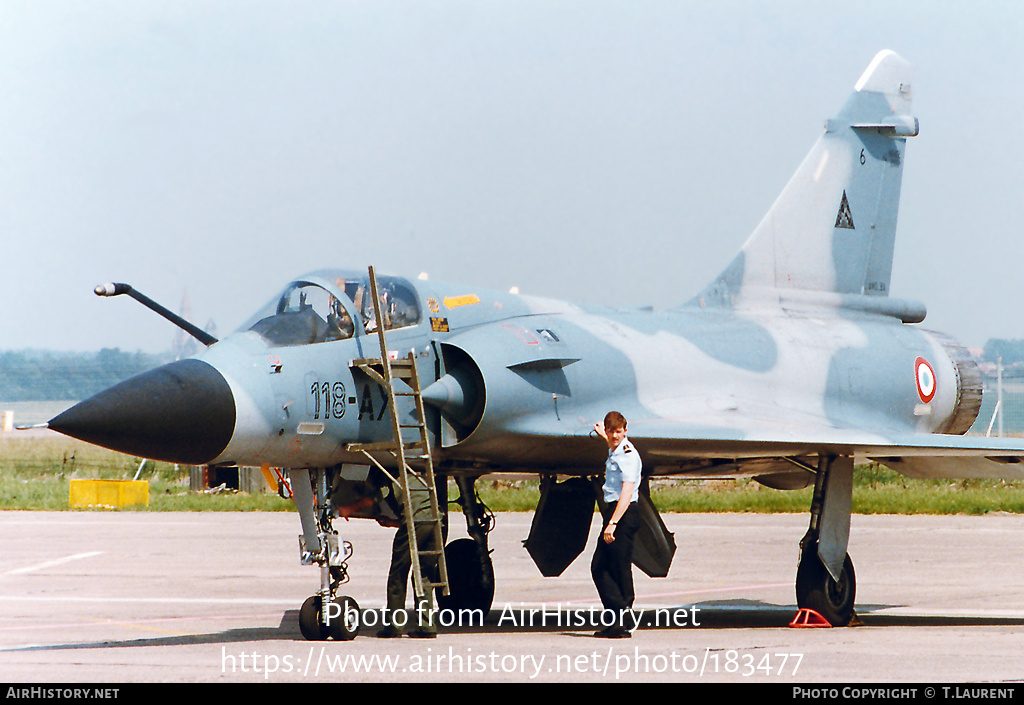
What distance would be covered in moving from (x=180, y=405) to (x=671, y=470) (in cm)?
501

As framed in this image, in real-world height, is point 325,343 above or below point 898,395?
above

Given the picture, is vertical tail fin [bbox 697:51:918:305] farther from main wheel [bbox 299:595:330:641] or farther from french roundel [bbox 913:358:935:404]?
main wheel [bbox 299:595:330:641]

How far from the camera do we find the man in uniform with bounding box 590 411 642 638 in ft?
30.7

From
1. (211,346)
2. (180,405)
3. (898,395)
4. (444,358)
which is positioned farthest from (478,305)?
(898,395)

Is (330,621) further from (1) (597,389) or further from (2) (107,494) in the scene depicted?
(2) (107,494)

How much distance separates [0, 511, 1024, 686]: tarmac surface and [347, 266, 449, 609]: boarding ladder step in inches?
20.0

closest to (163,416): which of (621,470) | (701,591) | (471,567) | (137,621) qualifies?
(621,470)

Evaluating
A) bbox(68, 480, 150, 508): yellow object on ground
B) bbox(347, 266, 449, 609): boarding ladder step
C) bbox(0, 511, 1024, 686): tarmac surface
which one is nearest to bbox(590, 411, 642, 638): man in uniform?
bbox(0, 511, 1024, 686): tarmac surface

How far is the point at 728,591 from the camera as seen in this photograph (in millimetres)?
13906

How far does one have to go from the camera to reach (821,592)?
35.3ft

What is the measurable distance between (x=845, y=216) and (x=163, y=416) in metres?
8.40

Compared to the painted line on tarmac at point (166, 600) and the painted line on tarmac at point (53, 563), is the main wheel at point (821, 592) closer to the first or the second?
the painted line on tarmac at point (166, 600)
